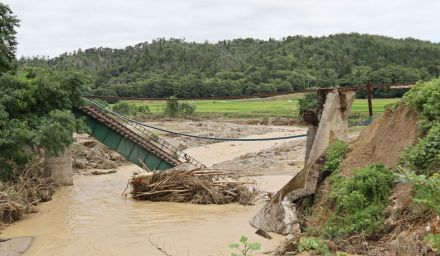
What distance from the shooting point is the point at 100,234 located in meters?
13.6

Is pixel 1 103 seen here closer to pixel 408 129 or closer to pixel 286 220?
pixel 286 220

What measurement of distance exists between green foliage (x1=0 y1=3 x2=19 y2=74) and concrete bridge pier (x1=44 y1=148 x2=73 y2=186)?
381cm

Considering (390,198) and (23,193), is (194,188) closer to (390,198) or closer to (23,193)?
(23,193)

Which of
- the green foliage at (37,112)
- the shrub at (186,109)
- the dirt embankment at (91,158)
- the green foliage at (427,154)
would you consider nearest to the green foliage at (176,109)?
the shrub at (186,109)

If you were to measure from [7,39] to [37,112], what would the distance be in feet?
10.4

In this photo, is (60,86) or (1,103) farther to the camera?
(60,86)

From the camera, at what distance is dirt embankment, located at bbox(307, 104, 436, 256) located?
8336mm

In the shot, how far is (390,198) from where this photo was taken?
32.7ft

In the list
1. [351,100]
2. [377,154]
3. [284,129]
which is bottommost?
[284,129]

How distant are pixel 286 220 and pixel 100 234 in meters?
4.87

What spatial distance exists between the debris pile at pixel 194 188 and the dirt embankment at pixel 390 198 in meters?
5.83

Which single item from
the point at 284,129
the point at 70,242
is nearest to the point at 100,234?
the point at 70,242

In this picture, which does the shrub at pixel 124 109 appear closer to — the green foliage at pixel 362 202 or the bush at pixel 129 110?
the bush at pixel 129 110

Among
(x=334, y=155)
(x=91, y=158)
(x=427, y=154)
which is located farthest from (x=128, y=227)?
(x=91, y=158)
